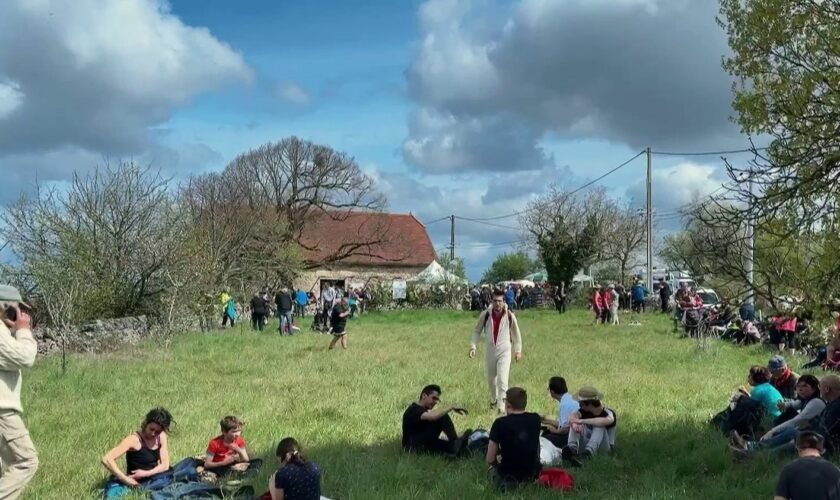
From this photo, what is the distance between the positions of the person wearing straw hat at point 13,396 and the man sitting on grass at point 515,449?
3.82 m

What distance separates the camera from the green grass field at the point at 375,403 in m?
7.27

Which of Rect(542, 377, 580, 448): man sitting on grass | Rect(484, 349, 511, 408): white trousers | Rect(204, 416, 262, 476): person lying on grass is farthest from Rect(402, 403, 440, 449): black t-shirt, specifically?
Rect(484, 349, 511, 408): white trousers

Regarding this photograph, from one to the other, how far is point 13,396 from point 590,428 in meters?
5.63

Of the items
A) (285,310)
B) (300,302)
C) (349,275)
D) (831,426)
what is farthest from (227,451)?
(349,275)

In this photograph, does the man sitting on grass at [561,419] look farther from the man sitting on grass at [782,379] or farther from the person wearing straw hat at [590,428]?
the man sitting on grass at [782,379]

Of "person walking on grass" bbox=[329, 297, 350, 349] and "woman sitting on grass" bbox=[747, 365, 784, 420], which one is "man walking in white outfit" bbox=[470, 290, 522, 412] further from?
"person walking on grass" bbox=[329, 297, 350, 349]

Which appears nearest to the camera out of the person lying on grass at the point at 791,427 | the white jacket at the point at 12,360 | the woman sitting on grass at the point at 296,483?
the white jacket at the point at 12,360

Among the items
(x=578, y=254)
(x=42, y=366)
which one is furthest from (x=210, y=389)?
(x=578, y=254)

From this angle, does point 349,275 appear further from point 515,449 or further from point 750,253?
point 515,449

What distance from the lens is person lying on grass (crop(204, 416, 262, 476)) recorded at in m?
7.63

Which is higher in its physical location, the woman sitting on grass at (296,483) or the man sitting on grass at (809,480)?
the man sitting on grass at (809,480)

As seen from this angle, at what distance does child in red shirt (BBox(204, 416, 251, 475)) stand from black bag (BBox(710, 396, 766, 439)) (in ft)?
17.8

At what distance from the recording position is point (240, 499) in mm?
6754

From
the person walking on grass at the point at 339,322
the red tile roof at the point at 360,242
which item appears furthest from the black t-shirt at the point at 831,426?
the red tile roof at the point at 360,242
